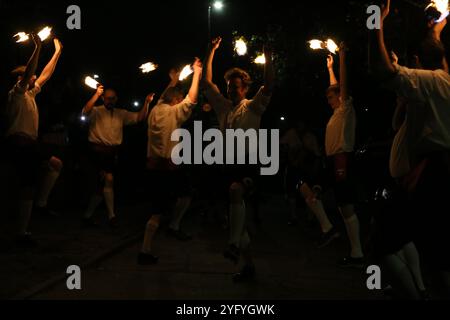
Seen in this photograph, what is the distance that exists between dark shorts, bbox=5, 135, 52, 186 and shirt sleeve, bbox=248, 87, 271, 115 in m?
3.17

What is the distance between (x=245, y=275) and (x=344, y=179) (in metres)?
1.88

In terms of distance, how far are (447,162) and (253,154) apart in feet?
7.98

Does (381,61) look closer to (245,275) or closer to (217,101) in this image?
(217,101)

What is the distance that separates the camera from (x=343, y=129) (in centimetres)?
618

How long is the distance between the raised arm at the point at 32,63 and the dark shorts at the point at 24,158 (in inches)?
28.7

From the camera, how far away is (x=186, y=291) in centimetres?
473

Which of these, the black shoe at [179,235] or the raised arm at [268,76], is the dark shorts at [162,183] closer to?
the black shoe at [179,235]

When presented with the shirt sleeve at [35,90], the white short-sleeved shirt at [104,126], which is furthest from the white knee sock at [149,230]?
the white short-sleeved shirt at [104,126]

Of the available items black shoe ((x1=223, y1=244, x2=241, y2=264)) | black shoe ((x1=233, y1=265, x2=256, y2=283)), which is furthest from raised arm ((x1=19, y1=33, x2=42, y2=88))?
black shoe ((x1=233, y1=265, x2=256, y2=283))

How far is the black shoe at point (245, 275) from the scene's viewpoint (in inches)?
204

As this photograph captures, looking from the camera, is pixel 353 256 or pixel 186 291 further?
pixel 353 256

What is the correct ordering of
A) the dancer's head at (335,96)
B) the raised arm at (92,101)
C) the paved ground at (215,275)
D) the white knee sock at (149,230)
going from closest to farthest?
the paved ground at (215,275)
the white knee sock at (149,230)
the dancer's head at (335,96)
the raised arm at (92,101)
